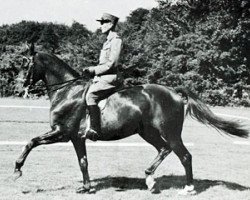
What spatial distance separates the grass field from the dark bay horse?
1.61 feet

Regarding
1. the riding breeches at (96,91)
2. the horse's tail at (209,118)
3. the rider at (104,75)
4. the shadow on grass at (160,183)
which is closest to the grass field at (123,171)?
the shadow on grass at (160,183)

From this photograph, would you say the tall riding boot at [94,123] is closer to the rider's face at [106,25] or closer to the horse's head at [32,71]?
the horse's head at [32,71]

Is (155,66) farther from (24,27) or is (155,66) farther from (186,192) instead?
(24,27)

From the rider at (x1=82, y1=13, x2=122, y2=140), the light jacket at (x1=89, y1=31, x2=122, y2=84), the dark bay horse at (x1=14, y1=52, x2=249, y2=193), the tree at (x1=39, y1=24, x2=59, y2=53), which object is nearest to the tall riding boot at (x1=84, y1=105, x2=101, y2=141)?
the rider at (x1=82, y1=13, x2=122, y2=140)

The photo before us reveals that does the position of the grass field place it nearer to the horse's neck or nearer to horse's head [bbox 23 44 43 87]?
the horse's neck

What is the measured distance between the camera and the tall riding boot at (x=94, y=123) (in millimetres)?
8477

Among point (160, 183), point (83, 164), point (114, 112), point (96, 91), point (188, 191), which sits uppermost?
point (96, 91)

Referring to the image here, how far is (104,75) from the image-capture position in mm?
8578

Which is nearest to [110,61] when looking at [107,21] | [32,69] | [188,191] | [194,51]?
[107,21]

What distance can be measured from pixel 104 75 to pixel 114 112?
2.47 feet

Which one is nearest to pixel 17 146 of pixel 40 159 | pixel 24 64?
pixel 40 159

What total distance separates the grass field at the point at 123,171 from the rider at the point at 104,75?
1304mm

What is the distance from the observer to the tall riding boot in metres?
8.48

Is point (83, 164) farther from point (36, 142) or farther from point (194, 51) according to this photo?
point (194, 51)
